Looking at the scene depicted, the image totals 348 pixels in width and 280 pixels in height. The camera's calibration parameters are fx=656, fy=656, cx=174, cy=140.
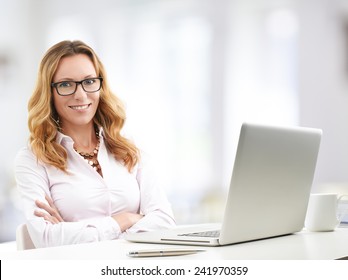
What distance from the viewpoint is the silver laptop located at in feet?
5.26

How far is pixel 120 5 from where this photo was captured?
683 cm

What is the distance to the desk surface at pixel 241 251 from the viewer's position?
4.97 feet

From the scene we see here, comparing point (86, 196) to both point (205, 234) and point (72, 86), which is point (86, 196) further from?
point (205, 234)

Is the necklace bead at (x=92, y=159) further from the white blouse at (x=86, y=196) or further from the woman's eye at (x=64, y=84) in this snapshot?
the woman's eye at (x=64, y=84)

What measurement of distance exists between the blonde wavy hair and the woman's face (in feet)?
0.08

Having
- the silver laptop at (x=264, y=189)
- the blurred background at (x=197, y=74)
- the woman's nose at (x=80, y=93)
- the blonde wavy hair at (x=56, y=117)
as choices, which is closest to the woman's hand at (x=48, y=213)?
the blonde wavy hair at (x=56, y=117)

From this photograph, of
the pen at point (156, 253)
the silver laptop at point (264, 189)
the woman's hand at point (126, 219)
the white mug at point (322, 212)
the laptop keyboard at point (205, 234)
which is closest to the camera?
the pen at point (156, 253)

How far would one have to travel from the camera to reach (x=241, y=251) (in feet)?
5.18

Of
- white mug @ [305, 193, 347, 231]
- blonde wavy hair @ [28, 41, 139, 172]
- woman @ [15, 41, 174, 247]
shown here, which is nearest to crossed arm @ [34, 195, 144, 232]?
woman @ [15, 41, 174, 247]

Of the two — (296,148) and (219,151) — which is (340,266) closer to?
(296,148)

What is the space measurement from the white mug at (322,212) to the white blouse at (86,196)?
59 cm

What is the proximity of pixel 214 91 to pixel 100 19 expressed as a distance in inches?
60.8

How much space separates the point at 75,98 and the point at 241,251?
110 cm

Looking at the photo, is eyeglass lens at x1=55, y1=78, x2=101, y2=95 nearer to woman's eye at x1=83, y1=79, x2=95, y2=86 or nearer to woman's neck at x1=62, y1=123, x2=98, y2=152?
woman's eye at x1=83, y1=79, x2=95, y2=86
